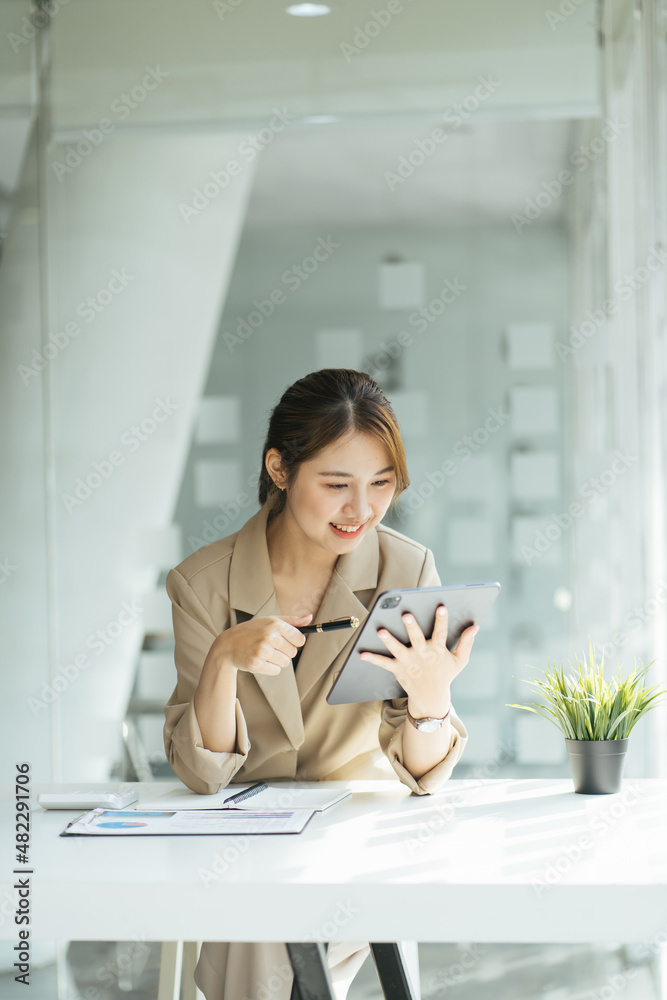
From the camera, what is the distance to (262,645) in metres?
1.40

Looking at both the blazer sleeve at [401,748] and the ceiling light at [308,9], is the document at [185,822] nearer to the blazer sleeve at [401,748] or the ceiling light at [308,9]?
the blazer sleeve at [401,748]

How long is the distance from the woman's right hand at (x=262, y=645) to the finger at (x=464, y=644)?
245 millimetres

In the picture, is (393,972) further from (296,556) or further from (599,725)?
(296,556)

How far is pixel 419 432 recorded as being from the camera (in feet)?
10.0

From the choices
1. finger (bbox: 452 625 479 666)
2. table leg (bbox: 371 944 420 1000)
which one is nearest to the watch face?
finger (bbox: 452 625 479 666)

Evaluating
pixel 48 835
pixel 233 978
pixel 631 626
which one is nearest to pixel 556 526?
pixel 631 626

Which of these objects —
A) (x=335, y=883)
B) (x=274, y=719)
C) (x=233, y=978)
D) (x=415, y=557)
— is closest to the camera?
(x=335, y=883)

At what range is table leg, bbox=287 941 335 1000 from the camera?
3.60 ft

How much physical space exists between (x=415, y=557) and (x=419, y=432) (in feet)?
4.38

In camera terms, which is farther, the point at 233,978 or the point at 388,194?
the point at 388,194

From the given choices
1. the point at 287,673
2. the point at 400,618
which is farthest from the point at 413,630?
the point at 287,673

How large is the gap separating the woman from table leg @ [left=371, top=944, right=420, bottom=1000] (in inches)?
3.7

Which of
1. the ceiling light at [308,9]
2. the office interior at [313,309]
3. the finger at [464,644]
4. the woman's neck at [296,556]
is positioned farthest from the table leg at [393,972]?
the ceiling light at [308,9]

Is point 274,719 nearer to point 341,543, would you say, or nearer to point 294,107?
point 341,543
